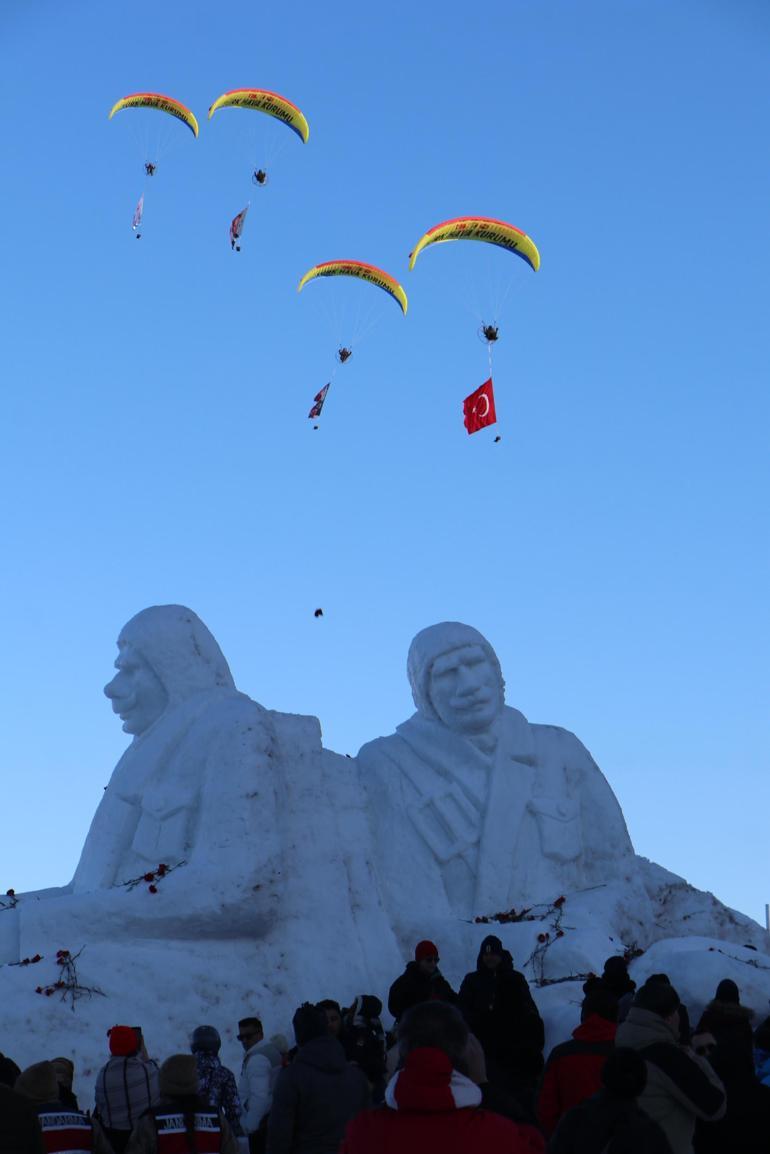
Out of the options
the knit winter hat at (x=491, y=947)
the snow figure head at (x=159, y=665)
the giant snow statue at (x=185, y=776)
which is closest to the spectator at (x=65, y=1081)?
the knit winter hat at (x=491, y=947)

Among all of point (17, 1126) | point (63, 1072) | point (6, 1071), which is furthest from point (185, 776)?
point (17, 1126)

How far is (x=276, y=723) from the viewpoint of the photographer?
1488 centimetres

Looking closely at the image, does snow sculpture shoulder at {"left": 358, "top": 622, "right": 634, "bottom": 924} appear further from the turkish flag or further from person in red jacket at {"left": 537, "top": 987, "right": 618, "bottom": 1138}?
the turkish flag

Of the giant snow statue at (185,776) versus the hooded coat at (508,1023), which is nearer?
the hooded coat at (508,1023)

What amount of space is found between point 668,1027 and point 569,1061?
70 centimetres

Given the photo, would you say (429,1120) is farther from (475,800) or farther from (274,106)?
(274,106)

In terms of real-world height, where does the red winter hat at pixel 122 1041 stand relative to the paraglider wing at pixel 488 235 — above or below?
below

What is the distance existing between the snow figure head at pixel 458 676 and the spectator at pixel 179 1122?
781 cm

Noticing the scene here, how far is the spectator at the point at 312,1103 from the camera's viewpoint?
779 cm

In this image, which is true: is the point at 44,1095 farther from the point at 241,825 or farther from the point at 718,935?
the point at 718,935

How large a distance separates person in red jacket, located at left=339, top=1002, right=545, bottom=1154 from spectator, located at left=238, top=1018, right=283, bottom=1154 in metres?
5.18

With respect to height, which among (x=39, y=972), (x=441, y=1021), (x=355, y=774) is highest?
(x=355, y=774)

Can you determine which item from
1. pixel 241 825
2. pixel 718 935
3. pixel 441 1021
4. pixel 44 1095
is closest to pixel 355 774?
pixel 241 825

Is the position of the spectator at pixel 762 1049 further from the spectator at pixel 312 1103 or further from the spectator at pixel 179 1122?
the spectator at pixel 179 1122
